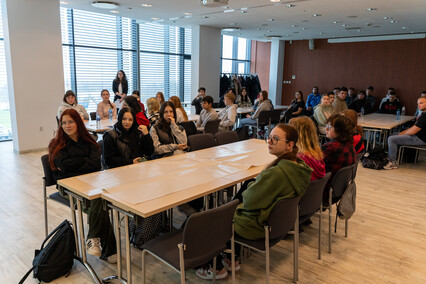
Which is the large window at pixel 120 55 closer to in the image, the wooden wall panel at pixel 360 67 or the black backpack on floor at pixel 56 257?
the wooden wall panel at pixel 360 67

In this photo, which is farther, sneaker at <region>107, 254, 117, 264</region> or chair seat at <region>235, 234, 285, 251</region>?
sneaker at <region>107, 254, 117, 264</region>

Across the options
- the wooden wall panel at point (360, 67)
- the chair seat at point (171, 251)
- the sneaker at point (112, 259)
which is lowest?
the sneaker at point (112, 259)

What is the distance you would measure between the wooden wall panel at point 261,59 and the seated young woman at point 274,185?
13.4 m

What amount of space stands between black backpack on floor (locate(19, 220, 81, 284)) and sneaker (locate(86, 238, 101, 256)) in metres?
0.19

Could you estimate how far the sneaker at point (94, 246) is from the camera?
286cm

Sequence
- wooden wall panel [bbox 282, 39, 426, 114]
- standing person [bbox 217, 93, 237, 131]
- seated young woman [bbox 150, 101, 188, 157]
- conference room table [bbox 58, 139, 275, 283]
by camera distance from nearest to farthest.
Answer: conference room table [bbox 58, 139, 275, 283], seated young woman [bbox 150, 101, 188, 157], standing person [bbox 217, 93, 237, 131], wooden wall panel [bbox 282, 39, 426, 114]

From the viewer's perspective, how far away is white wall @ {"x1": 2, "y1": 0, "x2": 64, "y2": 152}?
6.45 meters

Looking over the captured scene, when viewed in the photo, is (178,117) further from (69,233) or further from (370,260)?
(370,260)

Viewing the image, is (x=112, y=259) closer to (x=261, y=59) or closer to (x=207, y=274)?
(x=207, y=274)

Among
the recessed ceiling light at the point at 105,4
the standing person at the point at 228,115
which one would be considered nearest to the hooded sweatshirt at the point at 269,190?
the standing person at the point at 228,115

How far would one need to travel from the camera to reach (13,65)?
21.2 ft

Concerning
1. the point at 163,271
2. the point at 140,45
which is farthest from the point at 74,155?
the point at 140,45

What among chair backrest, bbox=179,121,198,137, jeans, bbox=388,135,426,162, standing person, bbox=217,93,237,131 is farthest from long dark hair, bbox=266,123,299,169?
jeans, bbox=388,135,426,162

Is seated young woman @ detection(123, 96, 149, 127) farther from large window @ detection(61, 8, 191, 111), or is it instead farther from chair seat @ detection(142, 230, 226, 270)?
large window @ detection(61, 8, 191, 111)
